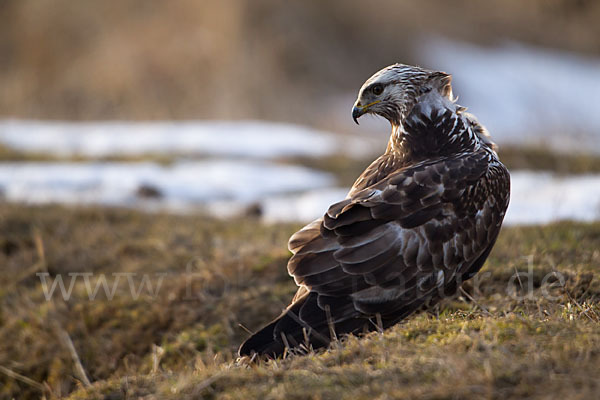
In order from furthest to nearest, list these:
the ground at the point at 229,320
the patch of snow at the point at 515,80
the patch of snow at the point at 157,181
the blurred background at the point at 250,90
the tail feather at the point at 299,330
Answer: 1. the patch of snow at the point at 515,80
2. the blurred background at the point at 250,90
3. the patch of snow at the point at 157,181
4. the tail feather at the point at 299,330
5. the ground at the point at 229,320

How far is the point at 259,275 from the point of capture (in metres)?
6.33

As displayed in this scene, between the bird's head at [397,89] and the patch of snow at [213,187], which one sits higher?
the bird's head at [397,89]

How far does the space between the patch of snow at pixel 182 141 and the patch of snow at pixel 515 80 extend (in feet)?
26.2

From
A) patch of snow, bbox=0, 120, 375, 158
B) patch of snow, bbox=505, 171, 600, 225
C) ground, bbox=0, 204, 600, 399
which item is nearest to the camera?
ground, bbox=0, 204, 600, 399

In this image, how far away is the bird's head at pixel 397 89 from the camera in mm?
4531

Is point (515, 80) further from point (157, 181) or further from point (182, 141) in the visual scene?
point (157, 181)

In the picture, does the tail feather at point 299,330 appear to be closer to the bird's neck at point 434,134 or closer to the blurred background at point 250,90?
the bird's neck at point 434,134

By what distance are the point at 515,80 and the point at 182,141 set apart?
49.6ft

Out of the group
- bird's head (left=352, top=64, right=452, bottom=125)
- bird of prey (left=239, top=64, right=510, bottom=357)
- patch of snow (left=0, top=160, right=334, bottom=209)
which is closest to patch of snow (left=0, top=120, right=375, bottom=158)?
patch of snow (left=0, top=160, right=334, bottom=209)

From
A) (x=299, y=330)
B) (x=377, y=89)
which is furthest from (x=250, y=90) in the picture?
(x=299, y=330)

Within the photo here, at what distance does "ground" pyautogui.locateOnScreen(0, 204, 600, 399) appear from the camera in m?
3.04

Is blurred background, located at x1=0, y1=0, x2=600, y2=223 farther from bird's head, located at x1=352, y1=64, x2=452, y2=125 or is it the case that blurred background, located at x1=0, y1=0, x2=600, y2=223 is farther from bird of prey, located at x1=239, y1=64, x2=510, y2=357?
bird of prey, located at x1=239, y1=64, x2=510, y2=357

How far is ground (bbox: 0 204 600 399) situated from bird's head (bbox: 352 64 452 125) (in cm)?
141

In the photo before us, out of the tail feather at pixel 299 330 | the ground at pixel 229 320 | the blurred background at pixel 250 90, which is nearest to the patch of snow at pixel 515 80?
the blurred background at pixel 250 90
